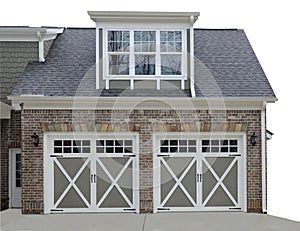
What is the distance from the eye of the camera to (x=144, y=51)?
42.3 ft

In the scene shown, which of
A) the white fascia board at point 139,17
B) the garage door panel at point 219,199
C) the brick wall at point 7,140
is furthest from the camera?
the brick wall at point 7,140

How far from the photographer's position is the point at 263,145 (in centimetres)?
1225

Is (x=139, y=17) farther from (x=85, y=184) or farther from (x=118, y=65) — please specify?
(x=85, y=184)

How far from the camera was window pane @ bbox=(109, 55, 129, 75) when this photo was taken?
1289cm

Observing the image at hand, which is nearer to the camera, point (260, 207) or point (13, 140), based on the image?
point (260, 207)

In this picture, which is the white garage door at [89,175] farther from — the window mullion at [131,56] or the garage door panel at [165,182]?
the window mullion at [131,56]

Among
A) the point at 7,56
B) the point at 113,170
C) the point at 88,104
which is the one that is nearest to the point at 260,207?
the point at 113,170

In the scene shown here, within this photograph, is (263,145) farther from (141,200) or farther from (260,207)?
(141,200)

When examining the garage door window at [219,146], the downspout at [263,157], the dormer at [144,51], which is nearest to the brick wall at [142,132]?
the downspout at [263,157]

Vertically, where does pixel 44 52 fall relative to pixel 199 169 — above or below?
above


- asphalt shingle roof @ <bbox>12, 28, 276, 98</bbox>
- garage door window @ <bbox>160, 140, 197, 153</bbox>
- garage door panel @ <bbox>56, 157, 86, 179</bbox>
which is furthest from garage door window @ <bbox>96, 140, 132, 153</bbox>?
asphalt shingle roof @ <bbox>12, 28, 276, 98</bbox>

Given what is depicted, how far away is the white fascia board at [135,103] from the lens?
477 inches

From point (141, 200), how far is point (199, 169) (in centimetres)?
190

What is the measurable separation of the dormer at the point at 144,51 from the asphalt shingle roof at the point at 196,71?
0.36 m
